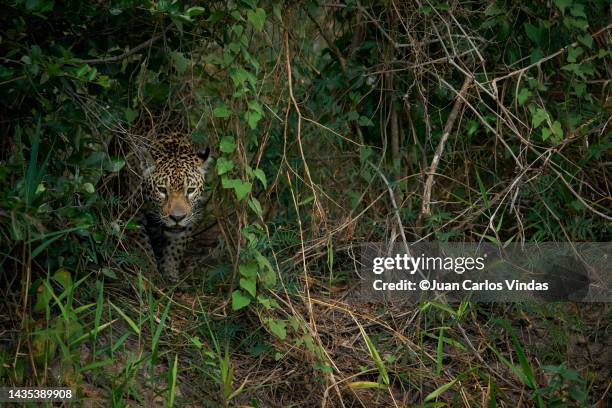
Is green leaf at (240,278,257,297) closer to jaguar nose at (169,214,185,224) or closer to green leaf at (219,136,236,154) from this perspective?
green leaf at (219,136,236,154)

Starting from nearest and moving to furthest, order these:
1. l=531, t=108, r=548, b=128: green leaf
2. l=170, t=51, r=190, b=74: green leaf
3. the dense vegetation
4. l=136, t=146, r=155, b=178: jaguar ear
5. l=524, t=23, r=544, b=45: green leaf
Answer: the dense vegetation, l=170, t=51, r=190, b=74: green leaf, l=531, t=108, r=548, b=128: green leaf, l=524, t=23, r=544, b=45: green leaf, l=136, t=146, r=155, b=178: jaguar ear

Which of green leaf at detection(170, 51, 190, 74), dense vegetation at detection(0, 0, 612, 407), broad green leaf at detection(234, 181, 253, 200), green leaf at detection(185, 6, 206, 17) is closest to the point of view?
green leaf at detection(185, 6, 206, 17)

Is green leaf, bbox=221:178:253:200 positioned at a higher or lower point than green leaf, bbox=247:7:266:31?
lower

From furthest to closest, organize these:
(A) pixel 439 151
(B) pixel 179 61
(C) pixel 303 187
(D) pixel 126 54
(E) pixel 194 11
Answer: (C) pixel 303 187 < (A) pixel 439 151 < (B) pixel 179 61 < (D) pixel 126 54 < (E) pixel 194 11

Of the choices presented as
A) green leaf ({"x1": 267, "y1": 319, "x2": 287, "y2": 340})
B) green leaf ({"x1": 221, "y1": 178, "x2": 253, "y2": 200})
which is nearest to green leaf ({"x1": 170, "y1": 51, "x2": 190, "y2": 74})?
green leaf ({"x1": 221, "y1": 178, "x2": 253, "y2": 200})

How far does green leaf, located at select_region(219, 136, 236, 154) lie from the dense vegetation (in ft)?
0.04

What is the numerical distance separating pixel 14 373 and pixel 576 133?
3.10 m

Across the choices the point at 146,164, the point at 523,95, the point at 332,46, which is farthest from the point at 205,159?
the point at 523,95

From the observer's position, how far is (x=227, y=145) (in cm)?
466

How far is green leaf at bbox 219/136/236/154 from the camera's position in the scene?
4645mm

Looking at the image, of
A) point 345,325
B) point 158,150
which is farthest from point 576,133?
point 158,150

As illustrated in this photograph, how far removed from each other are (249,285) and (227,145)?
0.67m

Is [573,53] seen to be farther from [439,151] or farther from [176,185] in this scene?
[176,185]

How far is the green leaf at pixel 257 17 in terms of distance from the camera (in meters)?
4.54
